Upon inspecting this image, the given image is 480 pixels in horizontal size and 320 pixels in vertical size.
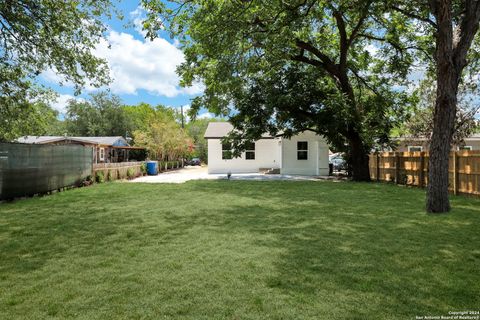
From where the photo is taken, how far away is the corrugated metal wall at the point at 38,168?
1057cm

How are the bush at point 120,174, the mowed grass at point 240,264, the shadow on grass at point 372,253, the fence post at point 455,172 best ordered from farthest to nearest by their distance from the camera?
the bush at point 120,174 → the fence post at point 455,172 → the shadow on grass at point 372,253 → the mowed grass at point 240,264

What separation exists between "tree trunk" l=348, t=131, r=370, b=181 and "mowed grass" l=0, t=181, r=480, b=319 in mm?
8873

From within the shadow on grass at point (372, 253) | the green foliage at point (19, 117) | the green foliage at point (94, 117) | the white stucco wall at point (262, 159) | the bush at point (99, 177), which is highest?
the green foliage at point (94, 117)

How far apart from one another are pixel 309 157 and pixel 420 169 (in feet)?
31.5

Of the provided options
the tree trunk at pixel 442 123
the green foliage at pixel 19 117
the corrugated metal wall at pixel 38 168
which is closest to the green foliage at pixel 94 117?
the green foliage at pixel 19 117

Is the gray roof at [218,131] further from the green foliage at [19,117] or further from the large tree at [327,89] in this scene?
the green foliage at [19,117]

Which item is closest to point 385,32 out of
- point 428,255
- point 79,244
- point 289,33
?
point 289,33

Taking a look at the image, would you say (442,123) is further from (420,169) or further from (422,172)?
(420,169)

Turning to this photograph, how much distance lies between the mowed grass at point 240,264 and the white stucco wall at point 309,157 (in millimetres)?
14212

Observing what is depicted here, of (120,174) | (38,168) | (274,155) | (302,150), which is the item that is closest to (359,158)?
(302,150)

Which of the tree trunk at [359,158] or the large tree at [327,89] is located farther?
the tree trunk at [359,158]

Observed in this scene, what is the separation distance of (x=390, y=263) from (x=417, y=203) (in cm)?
581

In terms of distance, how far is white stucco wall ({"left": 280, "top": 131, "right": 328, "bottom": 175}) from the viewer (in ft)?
74.0

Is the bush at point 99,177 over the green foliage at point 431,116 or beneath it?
beneath
